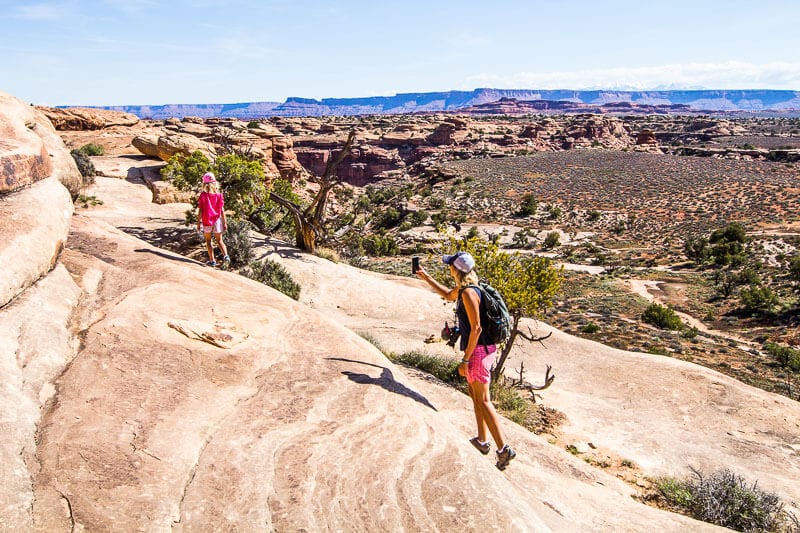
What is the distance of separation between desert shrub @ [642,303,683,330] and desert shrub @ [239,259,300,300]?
61.2 feet

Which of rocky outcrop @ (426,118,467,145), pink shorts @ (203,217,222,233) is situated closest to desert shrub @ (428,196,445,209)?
pink shorts @ (203,217,222,233)

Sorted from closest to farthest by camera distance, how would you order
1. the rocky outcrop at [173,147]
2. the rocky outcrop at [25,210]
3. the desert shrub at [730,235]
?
the rocky outcrop at [25,210]
the rocky outcrop at [173,147]
the desert shrub at [730,235]

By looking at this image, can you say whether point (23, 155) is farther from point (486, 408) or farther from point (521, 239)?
point (521, 239)

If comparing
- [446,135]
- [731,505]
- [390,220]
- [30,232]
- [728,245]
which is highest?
[446,135]

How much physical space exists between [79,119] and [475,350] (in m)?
39.2

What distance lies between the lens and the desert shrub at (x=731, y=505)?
690 centimetres

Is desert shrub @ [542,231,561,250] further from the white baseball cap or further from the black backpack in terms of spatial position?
the white baseball cap

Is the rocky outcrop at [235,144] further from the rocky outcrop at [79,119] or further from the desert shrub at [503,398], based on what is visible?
the desert shrub at [503,398]

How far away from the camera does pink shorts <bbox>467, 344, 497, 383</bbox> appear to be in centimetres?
573

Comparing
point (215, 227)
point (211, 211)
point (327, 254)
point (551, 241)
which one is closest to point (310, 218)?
point (327, 254)

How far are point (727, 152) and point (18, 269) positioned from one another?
360ft

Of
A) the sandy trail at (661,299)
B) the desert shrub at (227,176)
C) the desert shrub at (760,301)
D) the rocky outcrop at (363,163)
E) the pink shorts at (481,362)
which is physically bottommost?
Result: the sandy trail at (661,299)

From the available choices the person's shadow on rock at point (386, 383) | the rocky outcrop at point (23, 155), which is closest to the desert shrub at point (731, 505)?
the person's shadow on rock at point (386, 383)

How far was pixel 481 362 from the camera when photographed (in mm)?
5742
